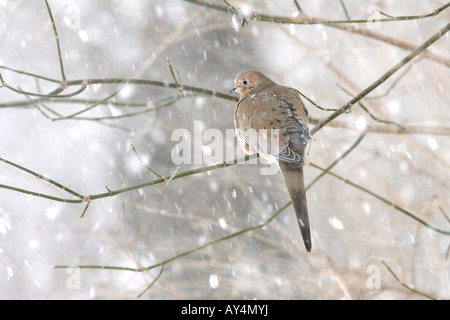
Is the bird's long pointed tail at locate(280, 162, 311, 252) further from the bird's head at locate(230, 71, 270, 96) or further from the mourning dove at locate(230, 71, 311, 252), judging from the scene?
the bird's head at locate(230, 71, 270, 96)

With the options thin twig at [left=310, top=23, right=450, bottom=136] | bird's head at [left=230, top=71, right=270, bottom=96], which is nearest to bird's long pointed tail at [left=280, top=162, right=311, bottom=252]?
thin twig at [left=310, top=23, right=450, bottom=136]

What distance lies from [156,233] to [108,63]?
2407 mm

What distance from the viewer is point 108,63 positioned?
6902 mm

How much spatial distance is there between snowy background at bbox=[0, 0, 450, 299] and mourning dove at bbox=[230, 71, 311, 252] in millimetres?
262

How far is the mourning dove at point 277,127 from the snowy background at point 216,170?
0.26 m

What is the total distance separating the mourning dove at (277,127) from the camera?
2.45m

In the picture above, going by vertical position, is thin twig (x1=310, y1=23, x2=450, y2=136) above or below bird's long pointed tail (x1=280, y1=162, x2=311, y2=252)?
above

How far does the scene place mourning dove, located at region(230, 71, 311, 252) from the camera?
2.45 meters

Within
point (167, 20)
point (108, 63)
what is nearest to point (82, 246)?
point (108, 63)

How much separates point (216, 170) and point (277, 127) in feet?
10.9

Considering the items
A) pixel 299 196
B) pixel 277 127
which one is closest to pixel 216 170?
pixel 277 127

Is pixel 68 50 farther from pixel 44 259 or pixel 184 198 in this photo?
pixel 44 259

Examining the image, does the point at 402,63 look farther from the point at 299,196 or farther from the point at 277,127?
the point at 277,127

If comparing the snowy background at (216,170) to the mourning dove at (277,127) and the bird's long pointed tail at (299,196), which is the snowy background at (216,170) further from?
the bird's long pointed tail at (299,196)
